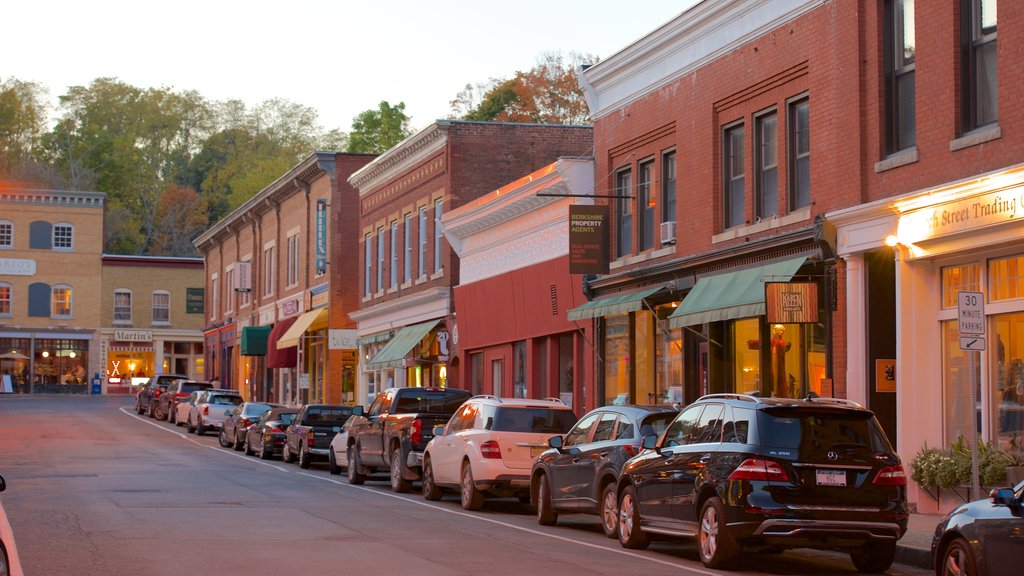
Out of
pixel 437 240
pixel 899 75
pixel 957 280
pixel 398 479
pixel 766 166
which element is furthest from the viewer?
pixel 437 240

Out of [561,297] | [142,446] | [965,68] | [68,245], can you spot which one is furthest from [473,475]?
[68,245]

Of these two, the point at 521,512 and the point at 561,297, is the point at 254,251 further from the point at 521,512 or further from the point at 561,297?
the point at 521,512

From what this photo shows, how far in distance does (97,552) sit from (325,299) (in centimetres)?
3861

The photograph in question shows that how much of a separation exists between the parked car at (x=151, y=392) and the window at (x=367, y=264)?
13.4 meters

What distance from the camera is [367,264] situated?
162 ft

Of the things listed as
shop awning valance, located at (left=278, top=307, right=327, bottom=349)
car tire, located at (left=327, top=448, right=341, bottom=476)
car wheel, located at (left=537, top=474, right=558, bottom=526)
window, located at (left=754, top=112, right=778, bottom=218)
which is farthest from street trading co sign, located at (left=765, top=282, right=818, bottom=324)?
shop awning valance, located at (left=278, top=307, right=327, bottom=349)

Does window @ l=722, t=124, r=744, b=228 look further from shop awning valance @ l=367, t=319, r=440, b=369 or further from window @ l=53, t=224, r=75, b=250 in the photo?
window @ l=53, t=224, r=75, b=250

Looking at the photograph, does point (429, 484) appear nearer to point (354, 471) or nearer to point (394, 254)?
point (354, 471)

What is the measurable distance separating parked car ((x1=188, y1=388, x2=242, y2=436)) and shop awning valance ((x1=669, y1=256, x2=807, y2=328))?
25.2 metres

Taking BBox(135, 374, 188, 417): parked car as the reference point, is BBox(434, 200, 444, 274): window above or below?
above

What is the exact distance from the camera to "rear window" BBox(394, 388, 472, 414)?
87.9 feet

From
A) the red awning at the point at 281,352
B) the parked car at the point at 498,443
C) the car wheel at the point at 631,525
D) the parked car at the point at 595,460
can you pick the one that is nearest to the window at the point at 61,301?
the red awning at the point at 281,352

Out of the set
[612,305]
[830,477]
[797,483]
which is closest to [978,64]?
[830,477]

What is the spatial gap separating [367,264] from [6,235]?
42.0 m
